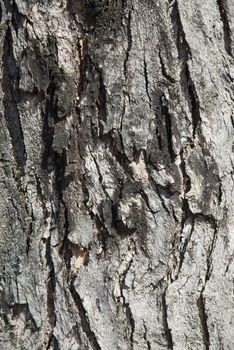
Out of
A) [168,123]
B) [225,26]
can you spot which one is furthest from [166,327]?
[225,26]

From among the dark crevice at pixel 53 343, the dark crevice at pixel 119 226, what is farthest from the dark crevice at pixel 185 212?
the dark crevice at pixel 53 343

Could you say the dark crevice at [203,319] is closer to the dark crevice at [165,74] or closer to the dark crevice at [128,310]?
the dark crevice at [128,310]

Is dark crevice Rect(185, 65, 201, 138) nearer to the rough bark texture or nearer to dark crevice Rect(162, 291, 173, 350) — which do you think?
the rough bark texture

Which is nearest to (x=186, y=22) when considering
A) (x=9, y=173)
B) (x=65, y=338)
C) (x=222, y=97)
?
(x=222, y=97)

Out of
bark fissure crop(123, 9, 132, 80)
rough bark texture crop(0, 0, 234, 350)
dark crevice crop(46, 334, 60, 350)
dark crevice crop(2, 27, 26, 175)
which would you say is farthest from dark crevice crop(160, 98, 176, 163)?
dark crevice crop(46, 334, 60, 350)

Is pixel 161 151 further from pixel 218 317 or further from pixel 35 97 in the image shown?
pixel 218 317

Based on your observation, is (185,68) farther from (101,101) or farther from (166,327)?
(166,327)

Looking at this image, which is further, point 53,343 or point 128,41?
point 53,343
